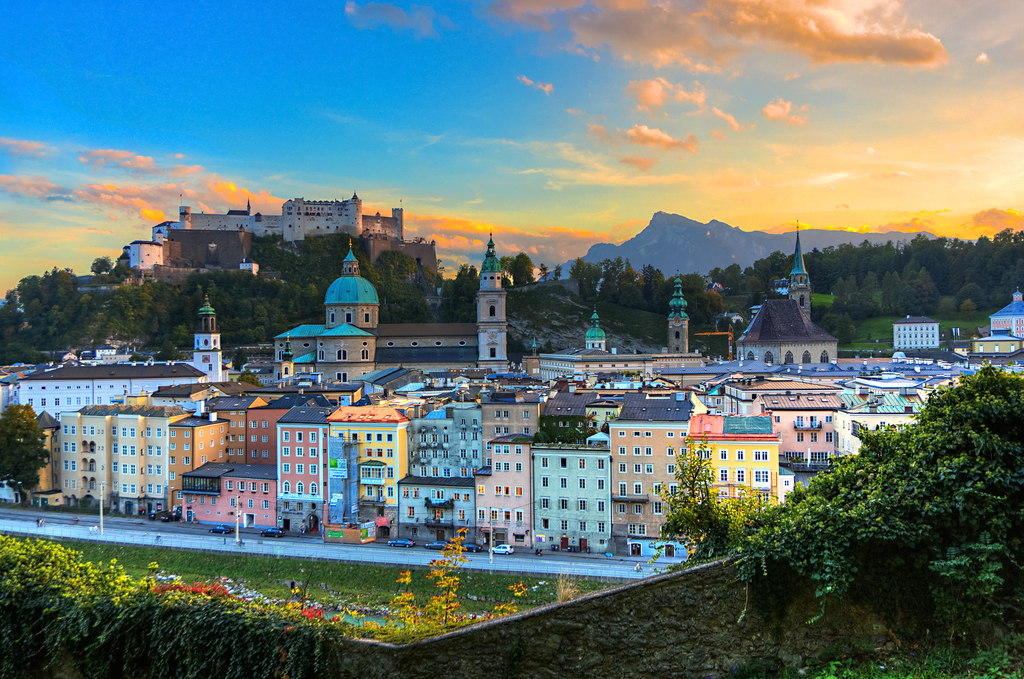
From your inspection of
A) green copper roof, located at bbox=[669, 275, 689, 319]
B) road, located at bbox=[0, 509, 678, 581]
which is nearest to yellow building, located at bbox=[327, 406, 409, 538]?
road, located at bbox=[0, 509, 678, 581]

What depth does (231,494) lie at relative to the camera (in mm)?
40875

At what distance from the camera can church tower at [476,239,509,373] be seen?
80.5 m

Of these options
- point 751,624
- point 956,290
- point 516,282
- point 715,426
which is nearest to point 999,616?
point 751,624

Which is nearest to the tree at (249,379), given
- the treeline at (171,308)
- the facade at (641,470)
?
the treeline at (171,308)

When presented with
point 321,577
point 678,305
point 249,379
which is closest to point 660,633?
point 321,577

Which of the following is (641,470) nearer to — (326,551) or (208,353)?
(326,551)

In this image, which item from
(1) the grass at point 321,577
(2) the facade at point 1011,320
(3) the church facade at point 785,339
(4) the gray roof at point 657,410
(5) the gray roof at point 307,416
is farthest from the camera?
(2) the facade at point 1011,320

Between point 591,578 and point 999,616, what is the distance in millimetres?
22063

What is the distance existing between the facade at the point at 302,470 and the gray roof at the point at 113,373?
27190 millimetres

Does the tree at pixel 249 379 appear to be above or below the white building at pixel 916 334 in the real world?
below

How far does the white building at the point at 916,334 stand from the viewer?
9312cm

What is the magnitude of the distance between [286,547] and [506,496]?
10716 millimetres

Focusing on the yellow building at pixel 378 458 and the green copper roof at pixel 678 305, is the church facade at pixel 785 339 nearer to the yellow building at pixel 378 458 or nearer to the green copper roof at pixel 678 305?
the green copper roof at pixel 678 305

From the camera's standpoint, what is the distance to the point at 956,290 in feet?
363
